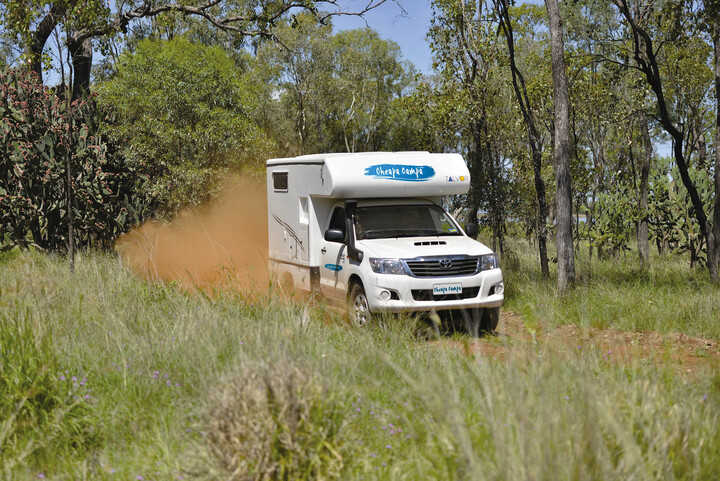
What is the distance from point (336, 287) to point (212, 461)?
7.21 metres

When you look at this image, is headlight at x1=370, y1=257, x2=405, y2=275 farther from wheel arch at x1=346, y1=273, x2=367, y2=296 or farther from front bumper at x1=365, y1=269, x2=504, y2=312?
wheel arch at x1=346, y1=273, x2=367, y2=296

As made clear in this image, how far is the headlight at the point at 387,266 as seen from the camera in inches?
400

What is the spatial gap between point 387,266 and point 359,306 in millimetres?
844

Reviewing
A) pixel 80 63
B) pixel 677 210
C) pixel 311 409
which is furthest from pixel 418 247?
pixel 80 63

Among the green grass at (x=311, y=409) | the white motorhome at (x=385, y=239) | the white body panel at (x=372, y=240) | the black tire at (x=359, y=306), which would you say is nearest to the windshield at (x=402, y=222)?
the white motorhome at (x=385, y=239)

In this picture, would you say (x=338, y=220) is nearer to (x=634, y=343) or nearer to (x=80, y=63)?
(x=634, y=343)

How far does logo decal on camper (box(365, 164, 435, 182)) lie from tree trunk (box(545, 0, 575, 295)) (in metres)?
2.62

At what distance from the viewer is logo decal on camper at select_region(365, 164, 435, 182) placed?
11445 millimetres

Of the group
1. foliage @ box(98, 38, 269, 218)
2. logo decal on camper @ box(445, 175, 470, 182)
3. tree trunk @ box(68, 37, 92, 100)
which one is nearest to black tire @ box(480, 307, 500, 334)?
logo decal on camper @ box(445, 175, 470, 182)

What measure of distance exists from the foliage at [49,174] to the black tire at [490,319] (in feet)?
32.6

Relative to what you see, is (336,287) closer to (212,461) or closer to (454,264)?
(454,264)

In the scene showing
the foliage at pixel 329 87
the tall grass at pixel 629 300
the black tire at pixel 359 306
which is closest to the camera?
the tall grass at pixel 629 300

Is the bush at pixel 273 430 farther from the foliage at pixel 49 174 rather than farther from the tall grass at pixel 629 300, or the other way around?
the foliage at pixel 49 174

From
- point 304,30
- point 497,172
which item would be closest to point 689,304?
point 497,172
